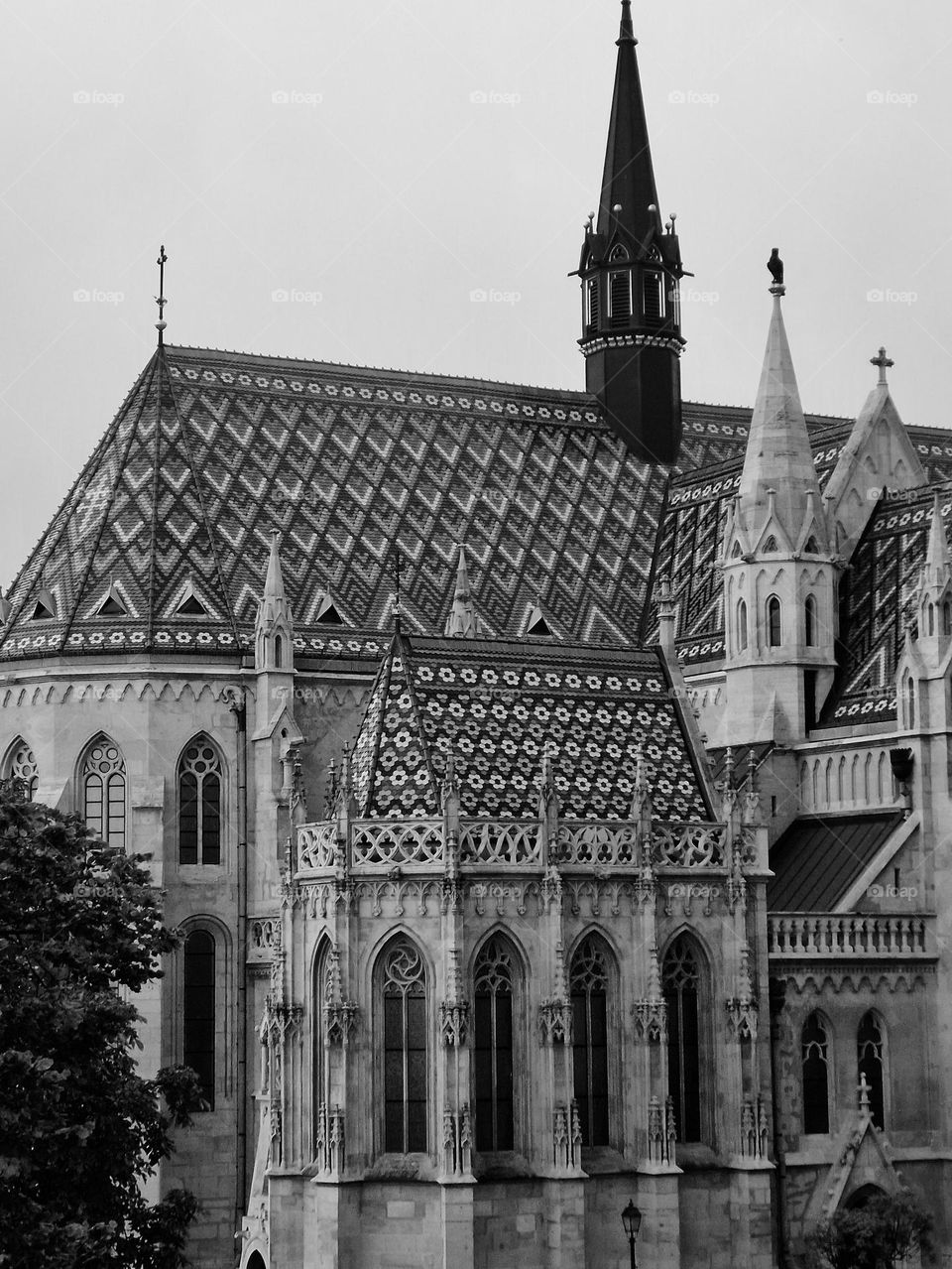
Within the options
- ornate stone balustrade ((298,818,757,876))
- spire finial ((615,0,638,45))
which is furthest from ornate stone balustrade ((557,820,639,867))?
spire finial ((615,0,638,45))

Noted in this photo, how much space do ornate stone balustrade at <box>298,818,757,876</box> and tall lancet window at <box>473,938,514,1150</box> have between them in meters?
1.62

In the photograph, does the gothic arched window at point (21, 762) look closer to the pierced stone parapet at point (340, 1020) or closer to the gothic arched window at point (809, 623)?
the gothic arched window at point (809, 623)

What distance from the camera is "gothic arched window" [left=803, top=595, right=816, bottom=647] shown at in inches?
2298

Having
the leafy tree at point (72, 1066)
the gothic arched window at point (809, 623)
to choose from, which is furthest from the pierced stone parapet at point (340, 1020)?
the gothic arched window at point (809, 623)

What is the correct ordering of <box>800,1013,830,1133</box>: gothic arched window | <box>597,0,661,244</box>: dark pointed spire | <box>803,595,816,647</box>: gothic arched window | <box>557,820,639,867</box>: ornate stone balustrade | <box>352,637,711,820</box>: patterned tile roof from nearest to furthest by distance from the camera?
<box>557,820,639,867</box>: ornate stone balustrade → <box>352,637,711,820</box>: patterned tile roof → <box>800,1013,830,1133</box>: gothic arched window → <box>803,595,816,647</box>: gothic arched window → <box>597,0,661,244</box>: dark pointed spire

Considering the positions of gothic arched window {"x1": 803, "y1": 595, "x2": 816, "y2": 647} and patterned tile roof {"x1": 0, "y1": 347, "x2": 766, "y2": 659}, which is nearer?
gothic arched window {"x1": 803, "y1": 595, "x2": 816, "y2": 647}

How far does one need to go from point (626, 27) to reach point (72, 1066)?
47.1m

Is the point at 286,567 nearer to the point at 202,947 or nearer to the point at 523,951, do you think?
the point at 202,947

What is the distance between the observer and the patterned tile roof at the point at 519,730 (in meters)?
44.5

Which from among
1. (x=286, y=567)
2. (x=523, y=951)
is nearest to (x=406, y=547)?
(x=286, y=567)

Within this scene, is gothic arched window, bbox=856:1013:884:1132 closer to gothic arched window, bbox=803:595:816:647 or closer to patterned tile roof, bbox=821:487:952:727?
patterned tile roof, bbox=821:487:952:727

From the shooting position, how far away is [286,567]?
205ft

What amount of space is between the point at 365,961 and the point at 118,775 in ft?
58.1

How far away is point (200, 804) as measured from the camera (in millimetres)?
59562
